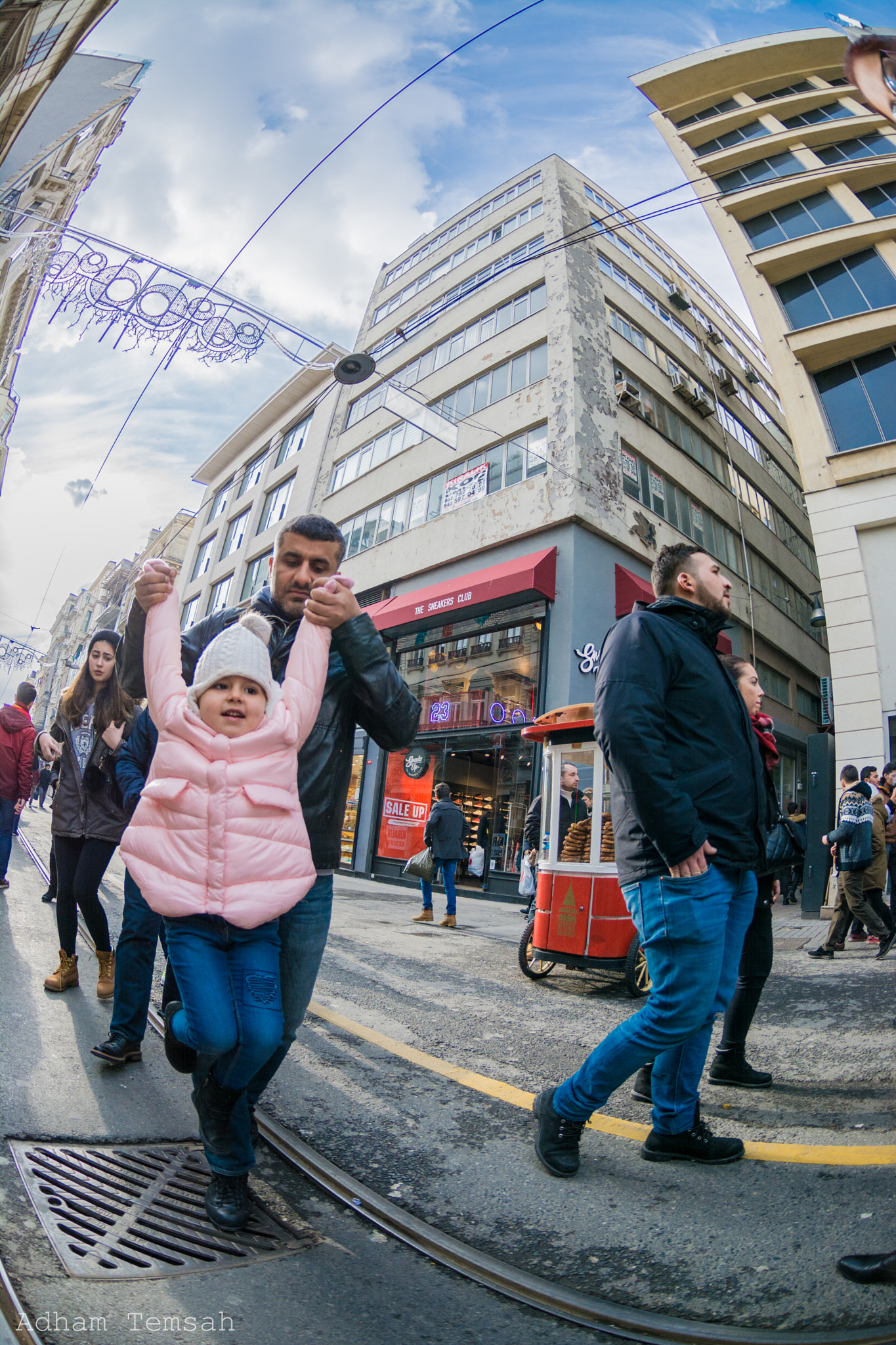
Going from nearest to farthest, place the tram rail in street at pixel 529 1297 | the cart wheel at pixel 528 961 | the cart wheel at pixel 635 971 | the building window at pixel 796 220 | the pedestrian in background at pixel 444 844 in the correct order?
the tram rail in street at pixel 529 1297 → the cart wheel at pixel 635 971 → the cart wheel at pixel 528 961 → the pedestrian in background at pixel 444 844 → the building window at pixel 796 220

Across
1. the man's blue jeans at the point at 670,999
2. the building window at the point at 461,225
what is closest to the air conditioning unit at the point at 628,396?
the building window at the point at 461,225

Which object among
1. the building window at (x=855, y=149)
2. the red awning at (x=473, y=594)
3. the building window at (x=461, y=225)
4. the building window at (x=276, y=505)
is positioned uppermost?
the building window at (x=461, y=225)

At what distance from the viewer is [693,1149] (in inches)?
89.7

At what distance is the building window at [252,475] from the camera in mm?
29734

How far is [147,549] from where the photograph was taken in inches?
1761

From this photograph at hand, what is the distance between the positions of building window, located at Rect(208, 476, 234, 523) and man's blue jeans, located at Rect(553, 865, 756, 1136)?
34.3 metres

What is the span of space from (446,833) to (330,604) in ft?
25.1

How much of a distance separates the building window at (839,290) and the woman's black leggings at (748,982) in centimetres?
1208

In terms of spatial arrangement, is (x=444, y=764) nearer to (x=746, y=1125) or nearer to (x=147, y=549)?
(x=746, y=1125)

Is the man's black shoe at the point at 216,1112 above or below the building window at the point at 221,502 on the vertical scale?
below

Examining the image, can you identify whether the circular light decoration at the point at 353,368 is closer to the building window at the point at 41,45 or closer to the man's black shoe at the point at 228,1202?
the building window at the point at 41,45

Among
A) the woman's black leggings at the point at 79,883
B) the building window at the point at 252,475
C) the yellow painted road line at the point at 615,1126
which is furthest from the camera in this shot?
the building window at the point at 252,475

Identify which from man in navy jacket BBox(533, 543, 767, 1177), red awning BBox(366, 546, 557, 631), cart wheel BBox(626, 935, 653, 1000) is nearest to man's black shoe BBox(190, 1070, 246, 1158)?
man in navy jacket BBox(533, 543, 767, 1177)

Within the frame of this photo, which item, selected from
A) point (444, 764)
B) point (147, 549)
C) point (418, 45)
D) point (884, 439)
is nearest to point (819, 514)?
point (884, 439)
